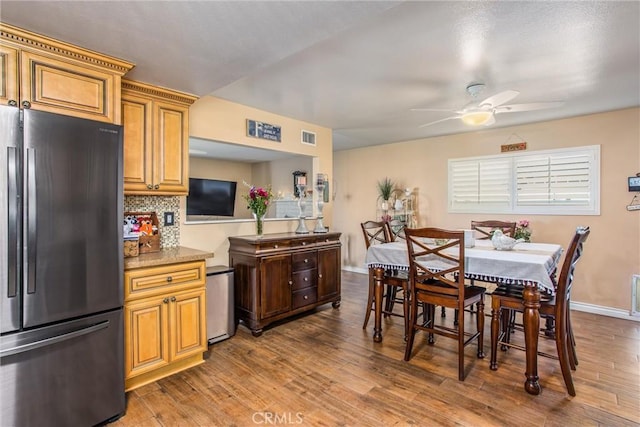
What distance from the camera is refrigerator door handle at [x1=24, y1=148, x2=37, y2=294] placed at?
1.64 meters

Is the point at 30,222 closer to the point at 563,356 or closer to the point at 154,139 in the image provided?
the point at 154,139

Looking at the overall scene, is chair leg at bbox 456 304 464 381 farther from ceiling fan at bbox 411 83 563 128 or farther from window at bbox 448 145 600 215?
window at bbox 448 145 600 215

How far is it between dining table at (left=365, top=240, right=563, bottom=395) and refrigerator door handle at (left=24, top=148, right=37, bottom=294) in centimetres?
253

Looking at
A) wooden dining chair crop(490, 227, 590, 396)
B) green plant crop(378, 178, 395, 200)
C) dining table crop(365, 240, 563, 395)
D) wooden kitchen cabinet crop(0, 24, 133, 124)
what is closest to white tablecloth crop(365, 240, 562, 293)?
dining table crop(365, 240, 563, 395)

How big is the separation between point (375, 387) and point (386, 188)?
12.6 ft

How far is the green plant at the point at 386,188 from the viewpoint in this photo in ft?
18.5

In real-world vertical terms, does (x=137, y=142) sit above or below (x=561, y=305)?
above

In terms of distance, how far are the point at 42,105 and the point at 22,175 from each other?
20.0 inches

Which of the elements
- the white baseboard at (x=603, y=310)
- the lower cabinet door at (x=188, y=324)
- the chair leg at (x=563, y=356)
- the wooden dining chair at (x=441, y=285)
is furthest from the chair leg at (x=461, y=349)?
the white baseboard at (x=603, y=310)

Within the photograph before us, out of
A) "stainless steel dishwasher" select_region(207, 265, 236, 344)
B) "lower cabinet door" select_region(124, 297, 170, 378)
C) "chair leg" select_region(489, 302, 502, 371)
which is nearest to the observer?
"lower cabinet door" select_region(124, 297, 170, 378)

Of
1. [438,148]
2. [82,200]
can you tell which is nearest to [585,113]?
[438,148]

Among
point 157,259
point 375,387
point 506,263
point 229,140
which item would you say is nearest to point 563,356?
point 506,263

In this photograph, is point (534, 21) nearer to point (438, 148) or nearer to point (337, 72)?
point (337, 72)

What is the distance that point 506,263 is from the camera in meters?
2.38
